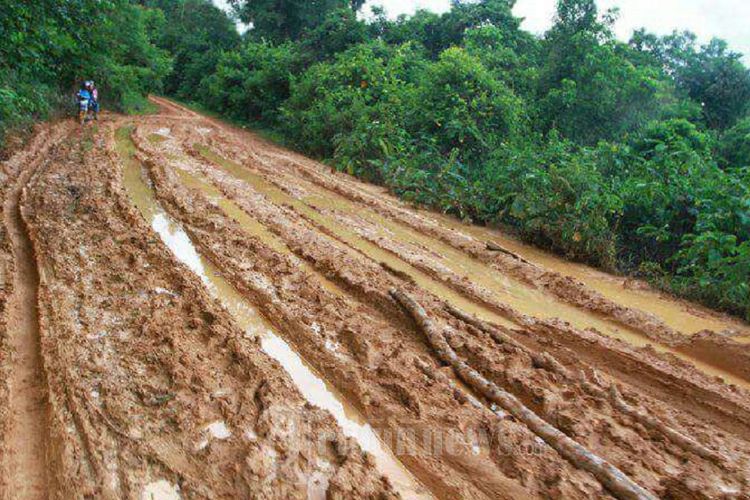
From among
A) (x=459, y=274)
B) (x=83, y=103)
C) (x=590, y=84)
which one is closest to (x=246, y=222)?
(x=459, y=274)

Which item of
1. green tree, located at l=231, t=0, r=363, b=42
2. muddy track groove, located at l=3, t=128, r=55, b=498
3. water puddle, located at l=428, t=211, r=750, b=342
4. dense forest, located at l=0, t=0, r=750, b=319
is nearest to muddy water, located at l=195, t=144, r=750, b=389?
water puddle, located at l=428, t=211, r=750, b=342

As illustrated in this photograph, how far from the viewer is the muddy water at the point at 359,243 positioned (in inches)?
211

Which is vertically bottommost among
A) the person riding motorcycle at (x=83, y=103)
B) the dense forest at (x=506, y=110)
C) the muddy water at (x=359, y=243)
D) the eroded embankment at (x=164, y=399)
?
the eroded embankment at (x=164, y=399)

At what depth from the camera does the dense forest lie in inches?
292

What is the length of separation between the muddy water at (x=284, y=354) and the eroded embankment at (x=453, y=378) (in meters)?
0.09

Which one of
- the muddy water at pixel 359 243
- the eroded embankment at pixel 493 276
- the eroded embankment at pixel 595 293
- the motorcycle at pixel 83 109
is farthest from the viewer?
the motorcycle at pixel 83 109

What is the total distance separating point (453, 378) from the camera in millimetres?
3830

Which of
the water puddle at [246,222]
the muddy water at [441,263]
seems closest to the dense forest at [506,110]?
the muddy water at [441,263]

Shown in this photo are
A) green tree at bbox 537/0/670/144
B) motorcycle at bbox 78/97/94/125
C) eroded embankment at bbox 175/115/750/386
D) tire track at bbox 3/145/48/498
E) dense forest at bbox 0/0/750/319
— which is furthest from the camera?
motorcycle at bbox 78/97/94/125

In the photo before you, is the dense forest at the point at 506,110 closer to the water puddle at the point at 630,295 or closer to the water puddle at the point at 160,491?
the water puddle at the point at 630,295

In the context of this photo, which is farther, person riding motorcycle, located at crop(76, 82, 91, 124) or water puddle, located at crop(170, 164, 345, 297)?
person riding motorcycle, located at crop(76, 82, 91, 124)

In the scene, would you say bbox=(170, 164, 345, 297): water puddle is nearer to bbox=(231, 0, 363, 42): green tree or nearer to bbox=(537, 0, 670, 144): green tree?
bbox=(537, 0, 670, 144): green tree

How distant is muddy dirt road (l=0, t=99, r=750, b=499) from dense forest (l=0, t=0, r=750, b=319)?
3.98 ft

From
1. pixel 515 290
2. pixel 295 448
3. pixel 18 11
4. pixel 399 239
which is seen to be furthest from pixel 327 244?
pixel 18 11
